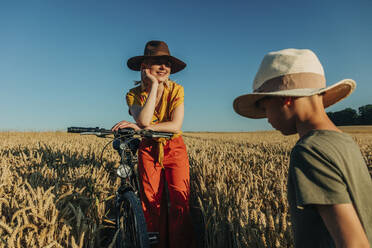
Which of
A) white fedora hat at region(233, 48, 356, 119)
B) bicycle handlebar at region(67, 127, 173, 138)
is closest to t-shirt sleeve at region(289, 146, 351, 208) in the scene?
white fedora hat at region(233, 48, 356, 119)

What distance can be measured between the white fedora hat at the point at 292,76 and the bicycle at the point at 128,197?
984mm

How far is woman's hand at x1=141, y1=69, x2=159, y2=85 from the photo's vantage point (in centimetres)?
234

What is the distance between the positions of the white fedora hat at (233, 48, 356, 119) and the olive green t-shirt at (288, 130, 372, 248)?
0.24m

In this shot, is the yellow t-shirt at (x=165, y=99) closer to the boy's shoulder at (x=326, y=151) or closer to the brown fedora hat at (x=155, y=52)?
the brown fedora hat at (x=155, y=52)

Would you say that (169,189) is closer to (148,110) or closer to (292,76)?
(148,110)

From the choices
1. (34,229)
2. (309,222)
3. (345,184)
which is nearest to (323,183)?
(345,184)

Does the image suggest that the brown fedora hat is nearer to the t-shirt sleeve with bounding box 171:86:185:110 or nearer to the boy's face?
the t-shirt sleeve with bounding box 171:86:185:110

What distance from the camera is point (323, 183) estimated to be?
0.85m

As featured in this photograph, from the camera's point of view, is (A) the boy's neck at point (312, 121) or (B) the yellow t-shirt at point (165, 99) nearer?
(A) the boy's neck at point (312, 121)

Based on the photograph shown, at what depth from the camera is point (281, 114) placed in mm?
1133

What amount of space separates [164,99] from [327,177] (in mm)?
1971

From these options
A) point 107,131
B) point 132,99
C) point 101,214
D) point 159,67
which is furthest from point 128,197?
point 159,67

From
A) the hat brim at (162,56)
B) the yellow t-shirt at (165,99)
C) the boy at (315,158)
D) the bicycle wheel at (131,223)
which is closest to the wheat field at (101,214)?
the bicycle wheel at (131,223)

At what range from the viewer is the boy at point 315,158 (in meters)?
0.83
